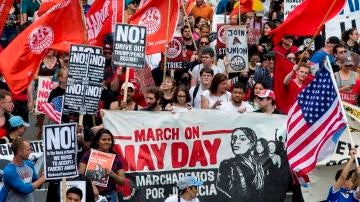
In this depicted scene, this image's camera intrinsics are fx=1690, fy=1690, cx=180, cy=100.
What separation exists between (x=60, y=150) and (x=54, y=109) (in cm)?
410

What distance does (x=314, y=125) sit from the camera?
20.1 m

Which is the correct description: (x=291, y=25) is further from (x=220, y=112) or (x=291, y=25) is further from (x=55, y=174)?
(x=55, y=174)

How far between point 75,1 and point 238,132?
10.0 ft

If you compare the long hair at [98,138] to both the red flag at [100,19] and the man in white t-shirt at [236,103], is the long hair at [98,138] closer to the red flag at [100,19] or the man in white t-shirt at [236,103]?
the man in white t-shirt at [236,103]

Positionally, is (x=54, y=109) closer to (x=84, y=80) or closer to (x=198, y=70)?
(x=84, y=80)

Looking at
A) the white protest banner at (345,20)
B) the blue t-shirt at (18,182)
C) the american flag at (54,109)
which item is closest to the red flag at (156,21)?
the american flag at (54,109)

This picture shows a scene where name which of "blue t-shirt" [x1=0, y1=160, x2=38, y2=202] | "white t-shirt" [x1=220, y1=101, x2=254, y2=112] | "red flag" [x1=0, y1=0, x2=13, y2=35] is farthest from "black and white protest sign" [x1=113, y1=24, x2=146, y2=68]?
"blue t-shirt" [x1=0, y1=160, x2=38, y2=202]

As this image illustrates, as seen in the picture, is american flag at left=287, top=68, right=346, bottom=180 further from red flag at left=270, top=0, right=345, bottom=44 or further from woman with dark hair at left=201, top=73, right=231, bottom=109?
woman with dark hair at left=201, top=73, right=231, bottom=109

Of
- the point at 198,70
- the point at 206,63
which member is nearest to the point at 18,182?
the point at 206,63

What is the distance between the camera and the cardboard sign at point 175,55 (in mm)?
25969

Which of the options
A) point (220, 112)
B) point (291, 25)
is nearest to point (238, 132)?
point (220, 112)

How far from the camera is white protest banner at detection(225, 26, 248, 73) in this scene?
25453mm

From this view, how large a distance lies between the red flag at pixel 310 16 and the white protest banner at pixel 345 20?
2.83 metres

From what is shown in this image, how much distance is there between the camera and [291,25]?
74.5 ft
